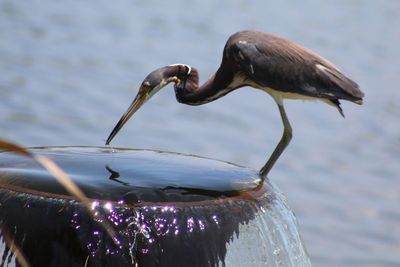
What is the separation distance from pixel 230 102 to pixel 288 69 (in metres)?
5.67

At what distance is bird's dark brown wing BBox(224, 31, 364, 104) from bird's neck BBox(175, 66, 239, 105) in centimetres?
17

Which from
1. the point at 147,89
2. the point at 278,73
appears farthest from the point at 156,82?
the point at 278,73

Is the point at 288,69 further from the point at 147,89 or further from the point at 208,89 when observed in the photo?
the point at 147,89

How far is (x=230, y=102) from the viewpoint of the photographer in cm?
1063

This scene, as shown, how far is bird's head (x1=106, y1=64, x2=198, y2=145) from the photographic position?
4.86 m

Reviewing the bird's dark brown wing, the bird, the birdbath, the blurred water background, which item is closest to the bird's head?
the bird

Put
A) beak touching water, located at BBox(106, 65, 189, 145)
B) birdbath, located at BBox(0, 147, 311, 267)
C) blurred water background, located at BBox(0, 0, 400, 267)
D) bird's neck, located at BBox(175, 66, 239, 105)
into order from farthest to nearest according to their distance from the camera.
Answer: blurred water background, located at BBox(0, 0, 400, 267)
bird's neck, located at BBox(175, 66, 239, 105)
beak touching water, located at BBox(106, 65, 189, 145)
birdbath, located at BBox(0, 147, 311, 267)

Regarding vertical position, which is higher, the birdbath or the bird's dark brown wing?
the bird's dark brown wing

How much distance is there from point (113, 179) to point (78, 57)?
26.4 ft

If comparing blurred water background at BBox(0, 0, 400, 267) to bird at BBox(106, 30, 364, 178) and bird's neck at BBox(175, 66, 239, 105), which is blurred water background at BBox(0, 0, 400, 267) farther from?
bird at BBox(106, 30, 364, 178)

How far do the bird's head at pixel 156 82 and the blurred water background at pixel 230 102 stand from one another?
2.63 metres

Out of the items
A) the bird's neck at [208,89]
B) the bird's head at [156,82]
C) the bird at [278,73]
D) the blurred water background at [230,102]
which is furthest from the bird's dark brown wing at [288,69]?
the blurred water background at [230,102]

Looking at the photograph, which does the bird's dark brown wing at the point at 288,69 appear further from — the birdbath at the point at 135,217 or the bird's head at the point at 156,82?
the birdbath at the point at 135,217

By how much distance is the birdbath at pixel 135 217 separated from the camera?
11.5 ft
